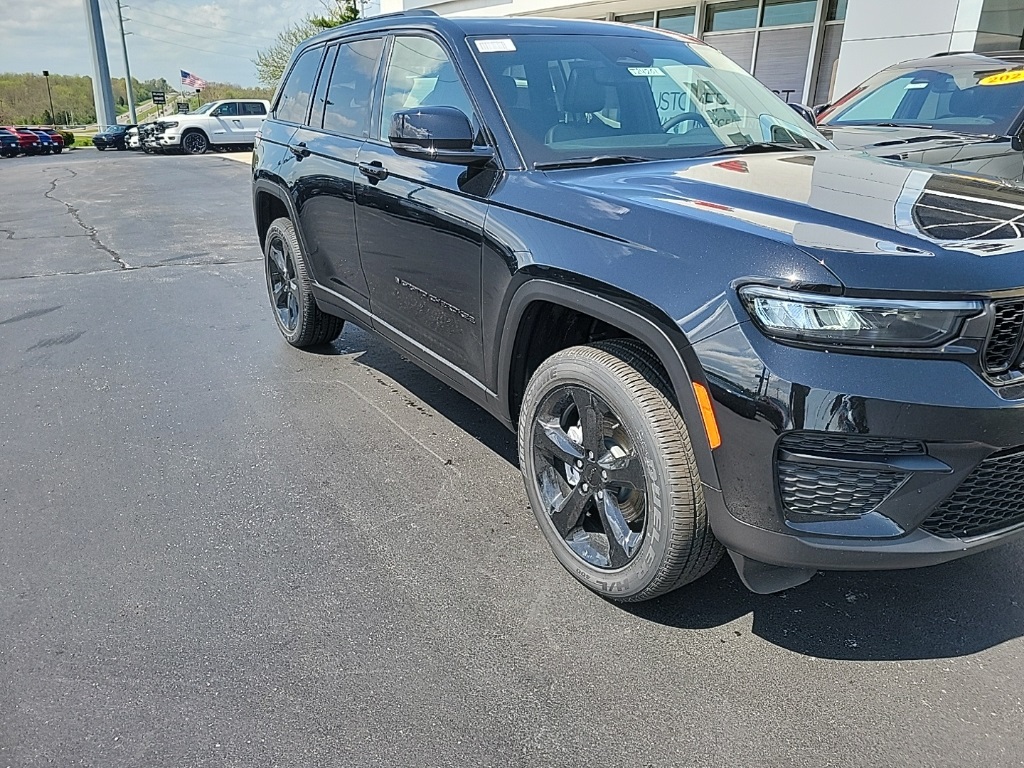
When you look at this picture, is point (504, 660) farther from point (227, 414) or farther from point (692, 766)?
point (227, 414)

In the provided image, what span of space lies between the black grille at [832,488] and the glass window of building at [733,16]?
56.9ft

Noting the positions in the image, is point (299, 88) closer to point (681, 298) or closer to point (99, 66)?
point (681, 298)

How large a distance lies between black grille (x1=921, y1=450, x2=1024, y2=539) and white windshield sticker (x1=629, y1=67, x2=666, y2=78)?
2.16 meters

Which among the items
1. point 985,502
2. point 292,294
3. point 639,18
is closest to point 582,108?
point 985,502

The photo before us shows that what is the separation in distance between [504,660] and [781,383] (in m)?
1.18

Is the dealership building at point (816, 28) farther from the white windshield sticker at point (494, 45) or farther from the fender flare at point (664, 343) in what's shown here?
the fender flare at point (664, 343)

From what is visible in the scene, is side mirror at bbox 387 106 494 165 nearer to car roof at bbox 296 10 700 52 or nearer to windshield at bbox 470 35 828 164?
windshield at bbox 470 35 828 164

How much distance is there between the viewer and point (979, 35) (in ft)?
34.9

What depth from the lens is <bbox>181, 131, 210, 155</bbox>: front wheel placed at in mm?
27562

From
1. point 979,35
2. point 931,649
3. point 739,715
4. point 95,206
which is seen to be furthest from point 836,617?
point 95,206

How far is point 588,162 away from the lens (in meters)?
2.90

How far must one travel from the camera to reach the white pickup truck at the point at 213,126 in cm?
2742

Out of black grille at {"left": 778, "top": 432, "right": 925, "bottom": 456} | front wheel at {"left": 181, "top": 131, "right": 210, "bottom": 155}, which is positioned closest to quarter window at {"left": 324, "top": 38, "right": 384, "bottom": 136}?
black grille at {"left": 778, "top": 432, "right": 925, "bottom": 456}

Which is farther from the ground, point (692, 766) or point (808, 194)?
point (808, 194)
